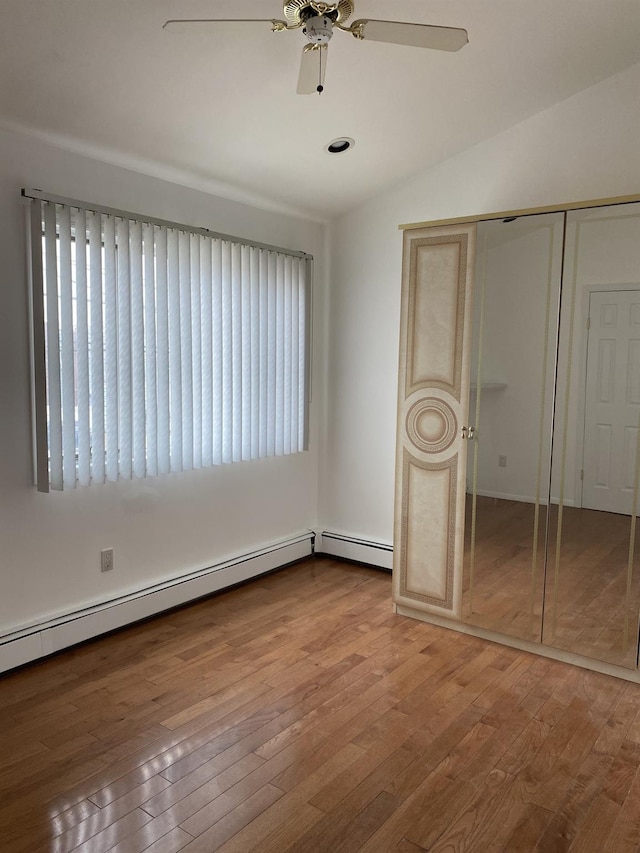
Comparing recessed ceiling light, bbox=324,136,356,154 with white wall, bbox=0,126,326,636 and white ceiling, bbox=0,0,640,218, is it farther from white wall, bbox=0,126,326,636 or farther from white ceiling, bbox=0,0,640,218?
white wall, bbox=0,126,326,636

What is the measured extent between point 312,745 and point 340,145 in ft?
9.48

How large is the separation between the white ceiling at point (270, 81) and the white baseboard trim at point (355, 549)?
2365 millimetres

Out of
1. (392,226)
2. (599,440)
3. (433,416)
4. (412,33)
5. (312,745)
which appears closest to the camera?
(412,33)

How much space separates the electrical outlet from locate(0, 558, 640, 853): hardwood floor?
347 millimetres

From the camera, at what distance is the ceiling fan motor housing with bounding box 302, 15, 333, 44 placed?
Result: 195cm

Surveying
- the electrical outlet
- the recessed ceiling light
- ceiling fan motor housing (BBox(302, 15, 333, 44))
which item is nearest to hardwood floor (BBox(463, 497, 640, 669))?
the electrical outlet

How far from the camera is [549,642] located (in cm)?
306

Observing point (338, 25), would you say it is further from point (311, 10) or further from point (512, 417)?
point (512, 417)

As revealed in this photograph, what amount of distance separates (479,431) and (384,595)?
4.24 ft

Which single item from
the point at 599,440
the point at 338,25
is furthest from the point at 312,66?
the point at 599,440

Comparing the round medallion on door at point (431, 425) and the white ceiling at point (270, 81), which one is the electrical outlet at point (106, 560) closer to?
the round medallion on door at point (431, 425)

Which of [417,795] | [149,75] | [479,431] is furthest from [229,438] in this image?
[417,795]

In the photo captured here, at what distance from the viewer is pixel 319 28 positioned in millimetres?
1951

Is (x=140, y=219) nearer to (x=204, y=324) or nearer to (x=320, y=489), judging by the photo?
(x=204, y=324)
